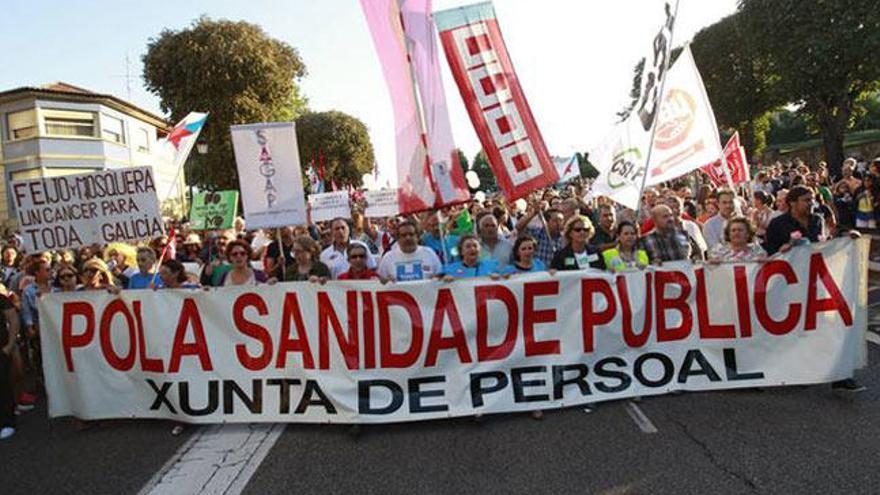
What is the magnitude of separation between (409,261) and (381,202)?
33.3 feet

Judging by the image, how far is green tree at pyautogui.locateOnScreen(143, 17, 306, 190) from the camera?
97.9 ft

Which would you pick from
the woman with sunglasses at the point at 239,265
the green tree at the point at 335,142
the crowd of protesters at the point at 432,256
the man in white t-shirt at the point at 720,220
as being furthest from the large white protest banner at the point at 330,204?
the green tree at the point at 335,142

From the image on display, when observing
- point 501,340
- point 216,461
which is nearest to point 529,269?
point 501,340

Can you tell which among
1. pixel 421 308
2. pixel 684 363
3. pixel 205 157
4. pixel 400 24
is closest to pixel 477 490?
pixel 421 308

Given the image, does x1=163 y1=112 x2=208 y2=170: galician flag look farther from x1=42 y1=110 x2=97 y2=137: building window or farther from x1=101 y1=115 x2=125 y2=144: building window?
x1=101 y1=115 x2=125 y2=144: building window

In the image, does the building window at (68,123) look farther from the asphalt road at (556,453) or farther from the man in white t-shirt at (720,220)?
the man in white t-shirt at (720,220)

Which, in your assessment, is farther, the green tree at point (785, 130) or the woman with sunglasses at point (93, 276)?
the green tree at point (785, 130)

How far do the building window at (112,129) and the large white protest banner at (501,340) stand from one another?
121 ft

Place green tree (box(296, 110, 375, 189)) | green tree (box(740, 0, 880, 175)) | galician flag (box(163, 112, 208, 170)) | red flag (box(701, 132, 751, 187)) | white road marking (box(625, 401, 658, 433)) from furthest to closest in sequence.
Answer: green tree (box(296, 110, 375, 189))
green tree (box(740, 0, 880, 175))
red flag (box(701, 132, 751, 187))
galician flag (box(163, 112, 208, 170))
white road marking (box(625, 401, 658, 433))

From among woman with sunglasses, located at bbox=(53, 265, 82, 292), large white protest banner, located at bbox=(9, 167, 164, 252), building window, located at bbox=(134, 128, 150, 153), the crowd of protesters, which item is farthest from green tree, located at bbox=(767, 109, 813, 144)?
woman with sunglasses, located at bbox=(53, 265, 82, 292)

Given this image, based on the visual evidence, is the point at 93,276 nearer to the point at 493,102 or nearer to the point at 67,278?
the point at 67,278

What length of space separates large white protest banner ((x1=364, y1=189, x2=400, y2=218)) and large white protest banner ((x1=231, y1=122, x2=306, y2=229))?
8999 millimetres

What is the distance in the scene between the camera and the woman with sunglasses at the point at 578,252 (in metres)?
6.08

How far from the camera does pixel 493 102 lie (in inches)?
260
